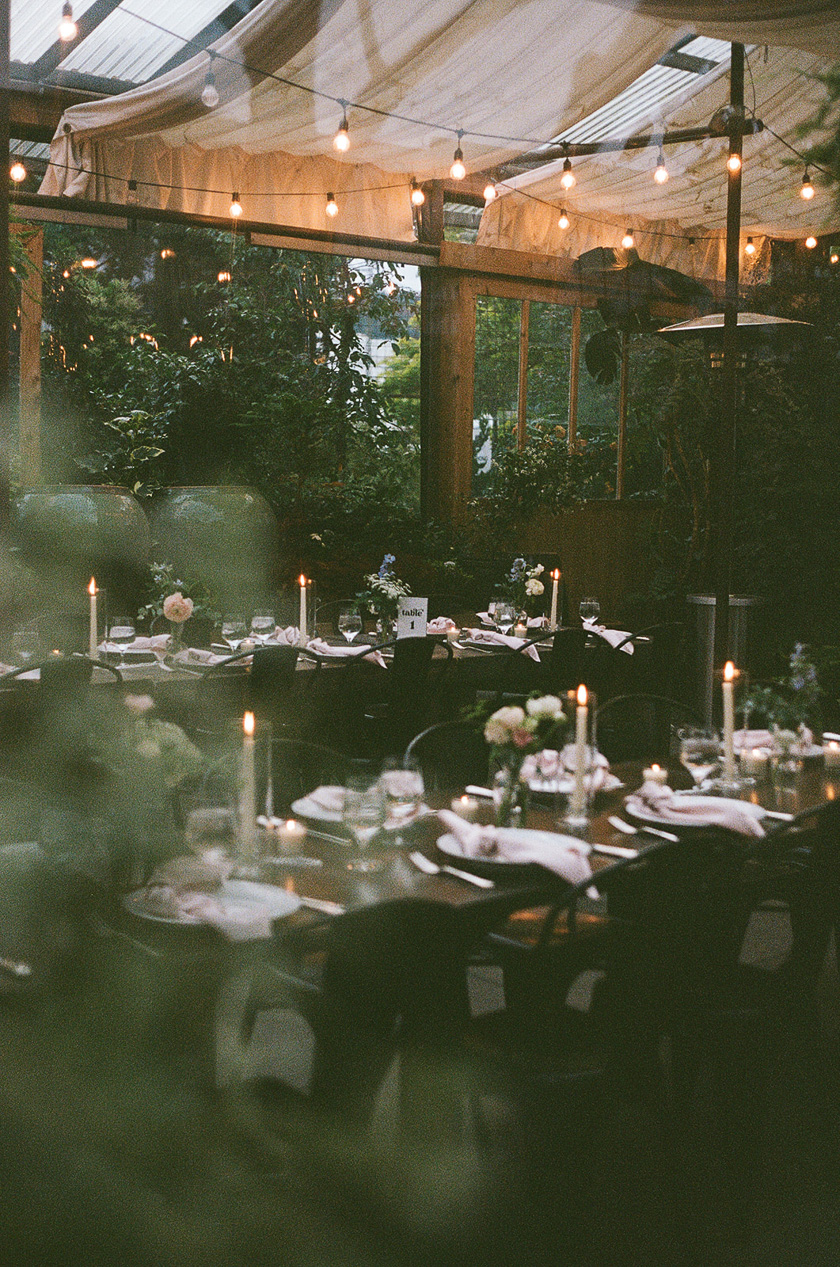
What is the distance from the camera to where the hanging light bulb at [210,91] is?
220 inches

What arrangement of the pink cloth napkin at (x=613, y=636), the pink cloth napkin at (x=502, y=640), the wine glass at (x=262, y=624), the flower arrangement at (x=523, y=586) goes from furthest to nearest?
the flower arrangement at (x=523, y=586) → the pink cloth napkin at (x=613, y=636) → the pink cloth napkin at (x=502, y=640) → the wine glass at (x=262, y=624)

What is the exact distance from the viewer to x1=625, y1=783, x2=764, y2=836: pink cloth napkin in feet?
8.26

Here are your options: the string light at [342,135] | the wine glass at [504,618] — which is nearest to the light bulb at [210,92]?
the string light at [342,135]

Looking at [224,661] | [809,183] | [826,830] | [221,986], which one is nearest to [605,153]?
[809,183]

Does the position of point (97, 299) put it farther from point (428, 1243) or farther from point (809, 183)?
point (428, 1243)

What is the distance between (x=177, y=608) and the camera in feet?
14.8

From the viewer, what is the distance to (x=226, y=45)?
5312 mm

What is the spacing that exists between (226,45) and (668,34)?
243 centimetres

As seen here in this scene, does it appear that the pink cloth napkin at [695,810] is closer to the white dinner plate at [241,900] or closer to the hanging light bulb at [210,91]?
the white dinner plate at [241,900]

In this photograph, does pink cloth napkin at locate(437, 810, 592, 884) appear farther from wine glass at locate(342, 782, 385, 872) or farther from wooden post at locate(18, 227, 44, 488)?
wooden post at locate(18, 227, 44, 488)

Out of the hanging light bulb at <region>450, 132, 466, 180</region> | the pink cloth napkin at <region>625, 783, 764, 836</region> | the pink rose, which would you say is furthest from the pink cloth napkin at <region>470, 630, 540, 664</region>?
the hanging light bulb at <region>450, 132, 466, 180</region>

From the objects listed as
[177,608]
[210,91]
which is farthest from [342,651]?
[210,91]

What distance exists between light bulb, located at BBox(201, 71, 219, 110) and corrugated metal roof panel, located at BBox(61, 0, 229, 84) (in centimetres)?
74

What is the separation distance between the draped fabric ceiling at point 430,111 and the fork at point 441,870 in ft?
9.73
